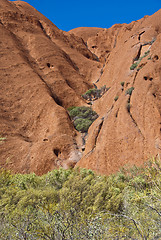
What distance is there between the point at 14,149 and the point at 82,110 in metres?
10.1

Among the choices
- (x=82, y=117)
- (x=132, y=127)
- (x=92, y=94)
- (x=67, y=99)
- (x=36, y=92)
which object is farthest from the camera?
(x=92, y=94)

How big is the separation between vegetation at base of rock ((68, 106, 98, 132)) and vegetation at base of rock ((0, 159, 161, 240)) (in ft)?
42.3

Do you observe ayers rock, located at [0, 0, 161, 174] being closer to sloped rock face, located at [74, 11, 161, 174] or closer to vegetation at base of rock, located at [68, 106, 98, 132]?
sloped rock face, located at [74, 11, 161, 174]

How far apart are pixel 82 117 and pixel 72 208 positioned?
68.2 ft

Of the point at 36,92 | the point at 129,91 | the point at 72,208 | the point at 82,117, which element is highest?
the point at 36,92

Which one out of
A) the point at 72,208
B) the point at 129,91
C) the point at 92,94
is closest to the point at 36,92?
the point at 92,94

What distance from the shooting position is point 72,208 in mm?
6750

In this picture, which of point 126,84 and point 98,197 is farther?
point 126,84

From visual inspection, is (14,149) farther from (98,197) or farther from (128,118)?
(98,197)

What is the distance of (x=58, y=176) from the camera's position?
13289mm

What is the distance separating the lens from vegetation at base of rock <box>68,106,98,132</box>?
A: 2549 cm

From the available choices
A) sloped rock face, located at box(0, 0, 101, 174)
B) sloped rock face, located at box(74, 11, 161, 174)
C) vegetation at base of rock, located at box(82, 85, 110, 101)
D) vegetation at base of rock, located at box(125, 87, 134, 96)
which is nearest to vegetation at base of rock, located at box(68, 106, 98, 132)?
sloped rock face, located at box(0, 0, 101, 174)

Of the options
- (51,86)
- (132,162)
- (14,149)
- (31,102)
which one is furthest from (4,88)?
(132,162)

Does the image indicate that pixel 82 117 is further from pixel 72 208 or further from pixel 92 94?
pixel 72 208
